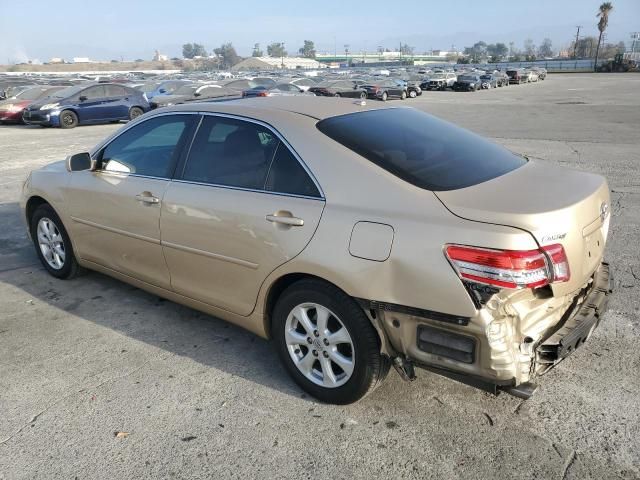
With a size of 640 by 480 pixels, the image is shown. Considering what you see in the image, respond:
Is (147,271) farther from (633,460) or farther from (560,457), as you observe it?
(633,460)

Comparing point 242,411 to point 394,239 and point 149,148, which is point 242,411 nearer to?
point 394,239

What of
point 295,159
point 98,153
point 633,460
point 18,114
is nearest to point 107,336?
point 98,153

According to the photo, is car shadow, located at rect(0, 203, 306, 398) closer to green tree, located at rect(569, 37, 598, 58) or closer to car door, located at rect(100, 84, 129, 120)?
car door, located at rect(100, 84, 129, 120)

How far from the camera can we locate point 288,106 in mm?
3428

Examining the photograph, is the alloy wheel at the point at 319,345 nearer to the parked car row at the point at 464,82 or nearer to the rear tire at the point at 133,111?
the rear tire at the point at 133,111

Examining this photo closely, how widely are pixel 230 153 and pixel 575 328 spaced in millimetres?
2222

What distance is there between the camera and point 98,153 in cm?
428

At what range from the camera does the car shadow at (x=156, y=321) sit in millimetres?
3473

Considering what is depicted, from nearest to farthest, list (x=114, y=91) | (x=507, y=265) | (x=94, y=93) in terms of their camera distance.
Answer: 1. (x=507, y=265)
2. (x=94, y=93)
3. (x=114, y=91)

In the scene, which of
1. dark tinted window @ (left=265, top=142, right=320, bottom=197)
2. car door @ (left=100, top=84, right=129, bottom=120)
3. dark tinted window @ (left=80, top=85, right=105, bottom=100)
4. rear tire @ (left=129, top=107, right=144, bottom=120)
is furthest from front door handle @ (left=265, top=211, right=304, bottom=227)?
rear tire @ (left=129, top=107, right=144, bottom=120)

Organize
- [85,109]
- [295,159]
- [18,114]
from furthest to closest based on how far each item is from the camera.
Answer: [18,114]
[85,109]
[295,159]

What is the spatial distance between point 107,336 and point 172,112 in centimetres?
169

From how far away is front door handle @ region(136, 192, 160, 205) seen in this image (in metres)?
3.65

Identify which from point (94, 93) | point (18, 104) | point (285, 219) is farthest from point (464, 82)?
point (285, 219)
